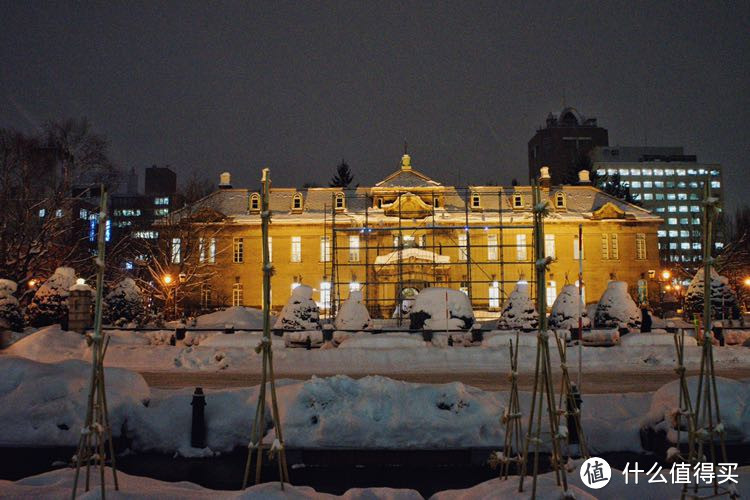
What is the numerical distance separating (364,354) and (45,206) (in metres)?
22.2

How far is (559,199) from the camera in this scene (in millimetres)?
54656

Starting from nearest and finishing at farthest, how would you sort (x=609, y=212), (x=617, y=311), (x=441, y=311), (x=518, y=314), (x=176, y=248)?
1. (x=441, y=311)
2. (x=518, y=314)
3. (x=617, y=311)
4. (x=176, y=248)
5. (x=609, y=212)

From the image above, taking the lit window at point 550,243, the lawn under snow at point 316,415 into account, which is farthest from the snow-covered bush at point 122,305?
the lit window at point 550,243

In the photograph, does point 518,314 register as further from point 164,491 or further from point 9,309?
point 164,491

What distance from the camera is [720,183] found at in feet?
451

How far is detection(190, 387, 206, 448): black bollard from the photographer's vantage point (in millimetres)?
9789

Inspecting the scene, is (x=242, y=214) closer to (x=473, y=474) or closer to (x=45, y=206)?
(x=45, y=206)

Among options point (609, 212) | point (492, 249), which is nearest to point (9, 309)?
point (492, 249)

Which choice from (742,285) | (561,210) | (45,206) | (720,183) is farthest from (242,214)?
(720,183)

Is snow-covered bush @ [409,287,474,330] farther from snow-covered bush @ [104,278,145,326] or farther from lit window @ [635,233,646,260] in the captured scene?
lit window @ [635,233,646,260]

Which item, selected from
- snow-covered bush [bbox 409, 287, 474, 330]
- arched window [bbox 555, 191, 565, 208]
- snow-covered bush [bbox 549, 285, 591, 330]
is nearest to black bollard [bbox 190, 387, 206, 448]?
snow-covered bush [bbox 409, 287, 474, 330]

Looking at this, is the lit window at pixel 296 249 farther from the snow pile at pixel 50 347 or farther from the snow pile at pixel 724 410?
the snow pile at pixel 724 410

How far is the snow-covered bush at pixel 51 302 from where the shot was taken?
93.7ft

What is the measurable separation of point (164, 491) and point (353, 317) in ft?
71.5
